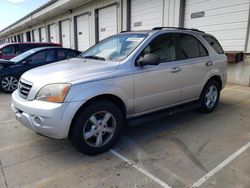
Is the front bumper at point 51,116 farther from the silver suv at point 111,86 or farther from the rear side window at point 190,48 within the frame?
the rear side window at point 190,48

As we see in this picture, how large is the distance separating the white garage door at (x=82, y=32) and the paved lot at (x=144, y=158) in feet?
43.8

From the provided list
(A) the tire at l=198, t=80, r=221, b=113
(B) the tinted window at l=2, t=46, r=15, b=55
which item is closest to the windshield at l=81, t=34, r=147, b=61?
(A) the tire at l=198, t=80, r=221, b=113

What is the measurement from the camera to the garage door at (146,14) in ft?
35.7

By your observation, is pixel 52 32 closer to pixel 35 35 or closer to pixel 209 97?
pixel 35 35

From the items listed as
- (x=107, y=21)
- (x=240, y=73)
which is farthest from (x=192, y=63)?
(x=107, y=21)

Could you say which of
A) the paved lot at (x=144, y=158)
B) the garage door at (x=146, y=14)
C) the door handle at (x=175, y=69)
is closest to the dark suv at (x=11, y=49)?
the garage door at (x=146, y=14)

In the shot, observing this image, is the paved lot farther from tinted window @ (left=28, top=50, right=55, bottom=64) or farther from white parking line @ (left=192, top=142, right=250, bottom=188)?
tinted window @ (left=28, top=50, right=55, bottom=64)

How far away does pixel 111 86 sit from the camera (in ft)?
10.5

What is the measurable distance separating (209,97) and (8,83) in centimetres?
624

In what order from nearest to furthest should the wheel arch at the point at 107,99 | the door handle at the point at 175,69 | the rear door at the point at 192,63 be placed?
the wheel arch at the point at 107,99, the door handle at the point at 175,69, the rear door at the point at 192,63

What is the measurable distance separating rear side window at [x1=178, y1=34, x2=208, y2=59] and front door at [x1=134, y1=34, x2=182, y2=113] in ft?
0.65

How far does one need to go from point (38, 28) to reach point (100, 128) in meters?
27.7

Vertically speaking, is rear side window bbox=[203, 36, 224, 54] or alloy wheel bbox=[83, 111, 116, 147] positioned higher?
rear side window bbox=[203, 36, 224, 54]

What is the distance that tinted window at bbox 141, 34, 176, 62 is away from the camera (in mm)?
3818
